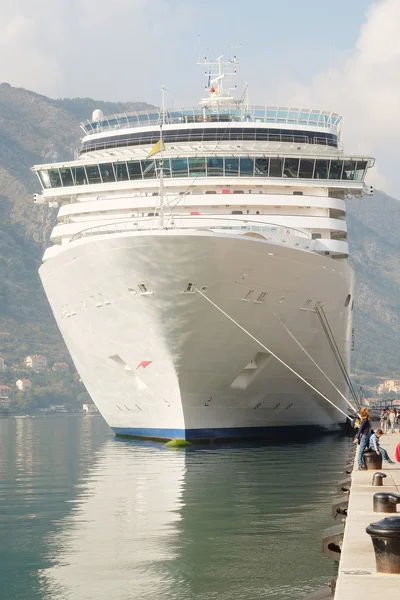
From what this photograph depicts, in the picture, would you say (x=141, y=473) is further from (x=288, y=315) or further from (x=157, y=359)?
(x=288, y=315)

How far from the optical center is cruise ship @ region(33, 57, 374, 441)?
2875cm

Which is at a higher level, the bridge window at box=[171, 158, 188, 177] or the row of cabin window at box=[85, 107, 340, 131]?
the row of cabin window at box=[85, 107, 340, 131]

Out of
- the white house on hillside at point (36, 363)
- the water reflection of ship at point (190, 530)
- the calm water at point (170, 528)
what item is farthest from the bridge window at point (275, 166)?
the white house on hillside at point (36, 363)

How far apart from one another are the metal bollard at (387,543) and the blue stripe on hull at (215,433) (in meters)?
22.6

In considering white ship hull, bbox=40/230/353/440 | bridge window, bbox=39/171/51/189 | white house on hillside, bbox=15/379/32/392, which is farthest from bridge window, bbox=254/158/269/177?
white house on hillside, bbox=15/379/32/392

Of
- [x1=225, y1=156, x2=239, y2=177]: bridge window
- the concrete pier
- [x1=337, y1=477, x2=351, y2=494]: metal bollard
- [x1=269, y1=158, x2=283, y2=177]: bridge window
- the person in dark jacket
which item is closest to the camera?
the concrete pier

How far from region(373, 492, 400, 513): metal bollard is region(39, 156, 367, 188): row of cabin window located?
23.4m

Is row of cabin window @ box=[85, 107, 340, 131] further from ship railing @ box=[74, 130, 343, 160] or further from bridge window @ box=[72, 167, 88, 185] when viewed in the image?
bridge window @ box=[72, 167, 88, 185]

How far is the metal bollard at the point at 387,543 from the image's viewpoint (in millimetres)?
7977

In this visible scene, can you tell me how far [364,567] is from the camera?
356 inches

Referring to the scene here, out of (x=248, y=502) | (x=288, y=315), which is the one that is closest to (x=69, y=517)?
(x=248, y=502)

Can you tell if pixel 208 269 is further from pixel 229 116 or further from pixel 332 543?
pixel 332 543

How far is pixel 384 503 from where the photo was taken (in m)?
11.9

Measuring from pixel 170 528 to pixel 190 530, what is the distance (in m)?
0.43
